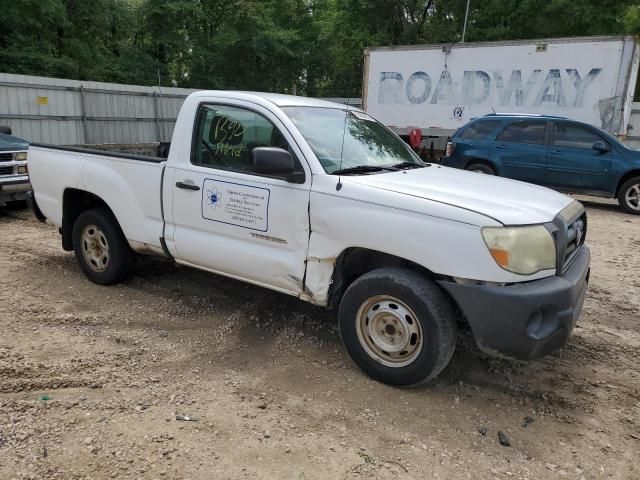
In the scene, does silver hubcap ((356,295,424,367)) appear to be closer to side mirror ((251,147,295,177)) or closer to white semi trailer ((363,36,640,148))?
side mirror ((251,147,295,177))

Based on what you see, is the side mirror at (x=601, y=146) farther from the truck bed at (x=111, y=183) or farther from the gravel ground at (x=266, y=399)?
the truck bed at (x=111, y=183)

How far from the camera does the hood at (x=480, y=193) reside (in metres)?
3.11

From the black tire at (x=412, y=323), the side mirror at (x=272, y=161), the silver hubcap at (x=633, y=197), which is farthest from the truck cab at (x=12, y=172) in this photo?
the silver hubcap at (x=633, y=197)

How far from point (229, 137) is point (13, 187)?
17.9ft

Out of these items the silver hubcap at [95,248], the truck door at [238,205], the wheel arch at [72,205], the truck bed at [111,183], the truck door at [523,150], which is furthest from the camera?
the truck door at [523,150]

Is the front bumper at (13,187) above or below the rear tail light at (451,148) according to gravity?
below

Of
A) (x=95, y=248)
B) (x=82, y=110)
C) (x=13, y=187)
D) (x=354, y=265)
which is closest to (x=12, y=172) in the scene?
(x=13, y=187)

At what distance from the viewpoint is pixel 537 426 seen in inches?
123

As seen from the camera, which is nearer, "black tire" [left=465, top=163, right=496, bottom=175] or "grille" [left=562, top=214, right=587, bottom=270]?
"grille" [left=562, top=214, right=587, bottom=270]

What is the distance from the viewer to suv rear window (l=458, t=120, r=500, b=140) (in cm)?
1111

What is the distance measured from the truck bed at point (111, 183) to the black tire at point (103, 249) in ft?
0.69

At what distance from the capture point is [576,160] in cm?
1011

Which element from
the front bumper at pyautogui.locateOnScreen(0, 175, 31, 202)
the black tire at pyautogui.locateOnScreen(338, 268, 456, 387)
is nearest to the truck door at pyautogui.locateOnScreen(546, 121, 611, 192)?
the black tire at pyautogui.locateOnScreen(338, 268, 456, 387)

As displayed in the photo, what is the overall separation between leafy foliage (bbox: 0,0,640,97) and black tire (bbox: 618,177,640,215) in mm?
14694
